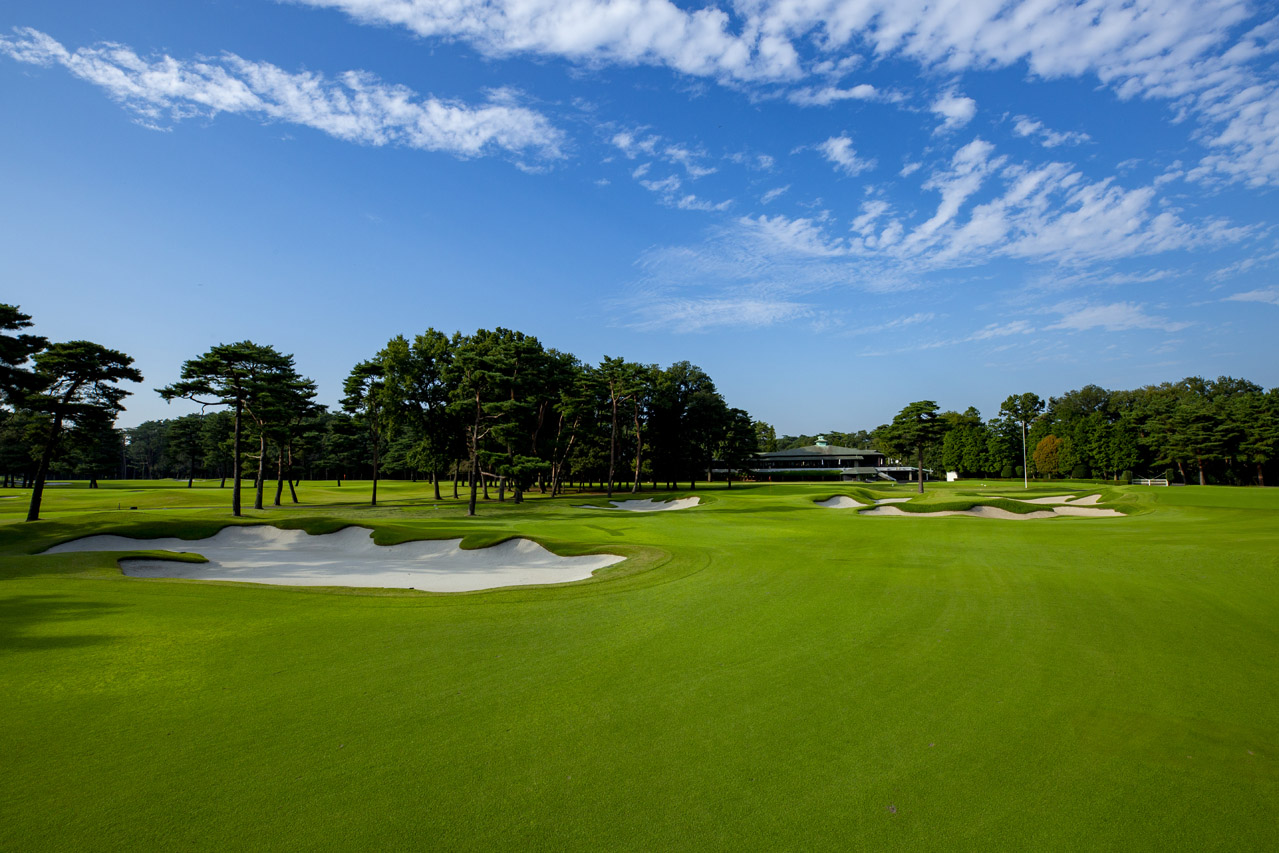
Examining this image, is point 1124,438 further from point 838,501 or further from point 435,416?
point 435,416

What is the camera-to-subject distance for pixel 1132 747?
4.87 m

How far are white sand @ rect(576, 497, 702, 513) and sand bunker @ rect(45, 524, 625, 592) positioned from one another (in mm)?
20820

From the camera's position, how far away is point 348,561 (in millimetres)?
18281

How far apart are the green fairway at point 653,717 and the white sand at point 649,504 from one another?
29143 mm

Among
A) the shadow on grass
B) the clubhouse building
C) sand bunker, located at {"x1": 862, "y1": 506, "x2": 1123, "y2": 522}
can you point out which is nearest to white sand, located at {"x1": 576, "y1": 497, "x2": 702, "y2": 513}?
sand bunker, located at {"x1": 862, "y1": 506, "x2": 1123, "y2": 522}

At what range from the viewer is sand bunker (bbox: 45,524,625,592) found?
1532 centimetres

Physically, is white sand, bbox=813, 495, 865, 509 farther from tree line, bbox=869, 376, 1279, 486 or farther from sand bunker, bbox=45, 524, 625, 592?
sand bunker, bbox=45, 524, 625, 592

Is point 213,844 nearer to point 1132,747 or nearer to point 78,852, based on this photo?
point 78,852

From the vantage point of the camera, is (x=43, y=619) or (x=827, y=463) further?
(x=827, y=463)

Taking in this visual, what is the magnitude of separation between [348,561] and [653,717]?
52.6ft

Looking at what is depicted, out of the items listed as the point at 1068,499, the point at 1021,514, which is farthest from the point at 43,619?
the point at 1068,499

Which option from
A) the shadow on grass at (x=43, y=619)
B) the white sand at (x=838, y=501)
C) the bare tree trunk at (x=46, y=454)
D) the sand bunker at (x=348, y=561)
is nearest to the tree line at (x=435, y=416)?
the bare tree trunk at (x=46, y=454)

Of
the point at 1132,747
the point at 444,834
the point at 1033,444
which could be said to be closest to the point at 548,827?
the point at 444,834

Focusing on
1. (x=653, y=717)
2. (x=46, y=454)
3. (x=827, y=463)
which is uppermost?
(x=46, y=454)
